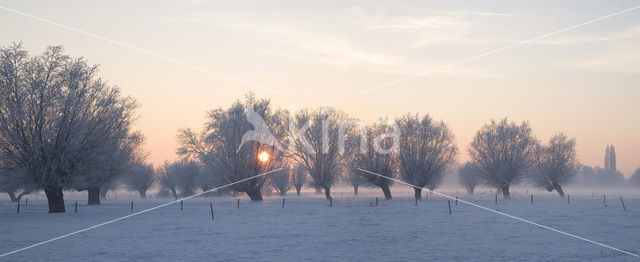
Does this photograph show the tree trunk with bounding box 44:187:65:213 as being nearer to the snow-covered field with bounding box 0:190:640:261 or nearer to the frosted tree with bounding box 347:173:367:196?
the snow-covered field with bounding box 0:190:640:261

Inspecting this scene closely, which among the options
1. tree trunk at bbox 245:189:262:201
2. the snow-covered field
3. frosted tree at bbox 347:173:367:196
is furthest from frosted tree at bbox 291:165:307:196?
the snow-covered field

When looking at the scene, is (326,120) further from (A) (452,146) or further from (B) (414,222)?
(B) (414,222)

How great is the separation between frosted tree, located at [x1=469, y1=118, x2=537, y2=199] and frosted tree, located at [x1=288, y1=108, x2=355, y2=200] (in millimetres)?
27065

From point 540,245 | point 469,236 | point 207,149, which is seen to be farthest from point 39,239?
point 207,149

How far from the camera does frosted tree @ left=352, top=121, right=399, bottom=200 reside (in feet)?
254

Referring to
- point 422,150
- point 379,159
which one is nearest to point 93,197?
point 379,159

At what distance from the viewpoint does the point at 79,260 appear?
19109 mm

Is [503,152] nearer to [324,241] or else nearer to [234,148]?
[234,148]

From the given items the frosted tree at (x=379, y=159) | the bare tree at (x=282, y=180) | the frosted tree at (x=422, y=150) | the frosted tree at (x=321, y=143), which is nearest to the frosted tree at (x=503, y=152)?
the frosted tree at (x=422, y=150)

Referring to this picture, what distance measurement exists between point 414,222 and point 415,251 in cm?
1514

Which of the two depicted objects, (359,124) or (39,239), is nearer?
(39,239)

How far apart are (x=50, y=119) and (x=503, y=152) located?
72.5m

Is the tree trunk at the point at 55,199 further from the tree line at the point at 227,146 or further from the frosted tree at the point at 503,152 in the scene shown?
the frosted tree at the point at 503,152

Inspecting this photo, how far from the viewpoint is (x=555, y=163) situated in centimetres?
9300
